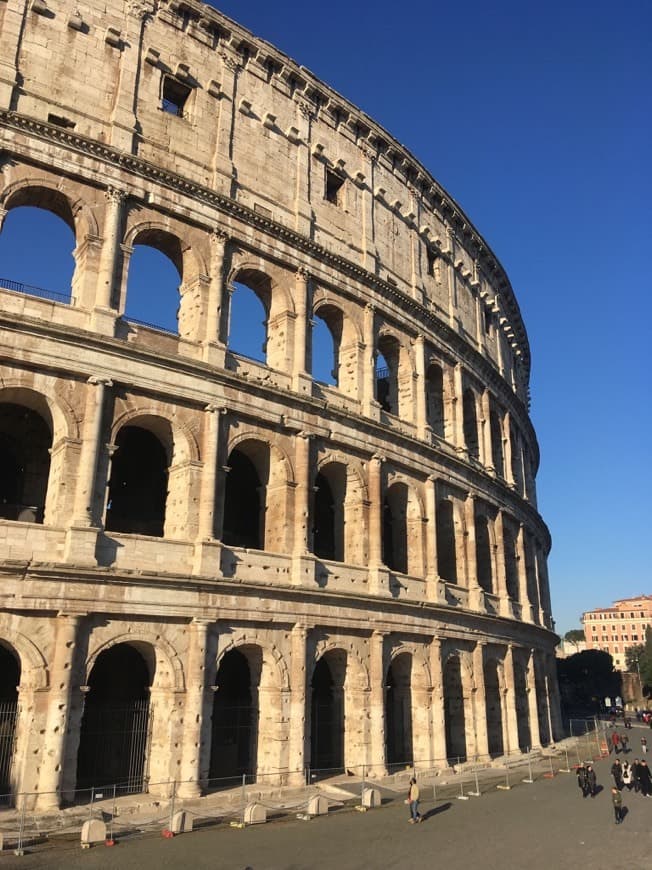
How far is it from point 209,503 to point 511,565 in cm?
1797

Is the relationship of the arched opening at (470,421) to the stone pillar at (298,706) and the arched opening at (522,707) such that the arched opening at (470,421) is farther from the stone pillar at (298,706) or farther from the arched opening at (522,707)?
the stone pillar at (298,706)

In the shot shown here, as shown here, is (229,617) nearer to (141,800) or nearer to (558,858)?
(141,800)

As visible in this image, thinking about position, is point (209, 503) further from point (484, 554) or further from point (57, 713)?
point (484, 554)

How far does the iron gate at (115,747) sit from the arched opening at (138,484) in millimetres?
4595

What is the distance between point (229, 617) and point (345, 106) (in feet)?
60.1

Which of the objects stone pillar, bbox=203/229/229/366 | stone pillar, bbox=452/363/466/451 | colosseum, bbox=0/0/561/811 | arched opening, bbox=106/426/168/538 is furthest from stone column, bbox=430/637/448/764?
stone pillar, bbox=203/229/229/366

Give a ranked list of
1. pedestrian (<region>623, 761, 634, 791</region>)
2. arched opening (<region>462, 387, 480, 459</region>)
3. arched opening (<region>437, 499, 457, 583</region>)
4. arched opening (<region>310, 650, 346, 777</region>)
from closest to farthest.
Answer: arched opening (<region>310, 650, 346, 777</region>)
pedestrian (<region>623, 761, 634, 791</region>)
arched opening (<region>437, 499, 457, 583</region>)
arched opening (<region>462, 387, 480, 459</region>)

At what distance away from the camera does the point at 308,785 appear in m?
17.8

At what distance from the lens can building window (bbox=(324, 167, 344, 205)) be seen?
2495 centimetres

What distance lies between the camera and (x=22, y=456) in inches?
711

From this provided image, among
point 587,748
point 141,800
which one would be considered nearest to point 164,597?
point 141,800

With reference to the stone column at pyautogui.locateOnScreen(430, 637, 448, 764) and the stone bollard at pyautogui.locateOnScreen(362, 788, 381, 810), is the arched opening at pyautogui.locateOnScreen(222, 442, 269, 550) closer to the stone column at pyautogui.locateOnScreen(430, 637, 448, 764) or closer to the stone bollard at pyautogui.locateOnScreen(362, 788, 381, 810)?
the stone column at pyautogui.locateOnScreen(430, 637, 448, 764)

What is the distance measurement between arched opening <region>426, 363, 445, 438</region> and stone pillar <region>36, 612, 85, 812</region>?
16658 mm

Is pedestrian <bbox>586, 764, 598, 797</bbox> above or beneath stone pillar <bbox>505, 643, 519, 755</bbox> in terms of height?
beneath
